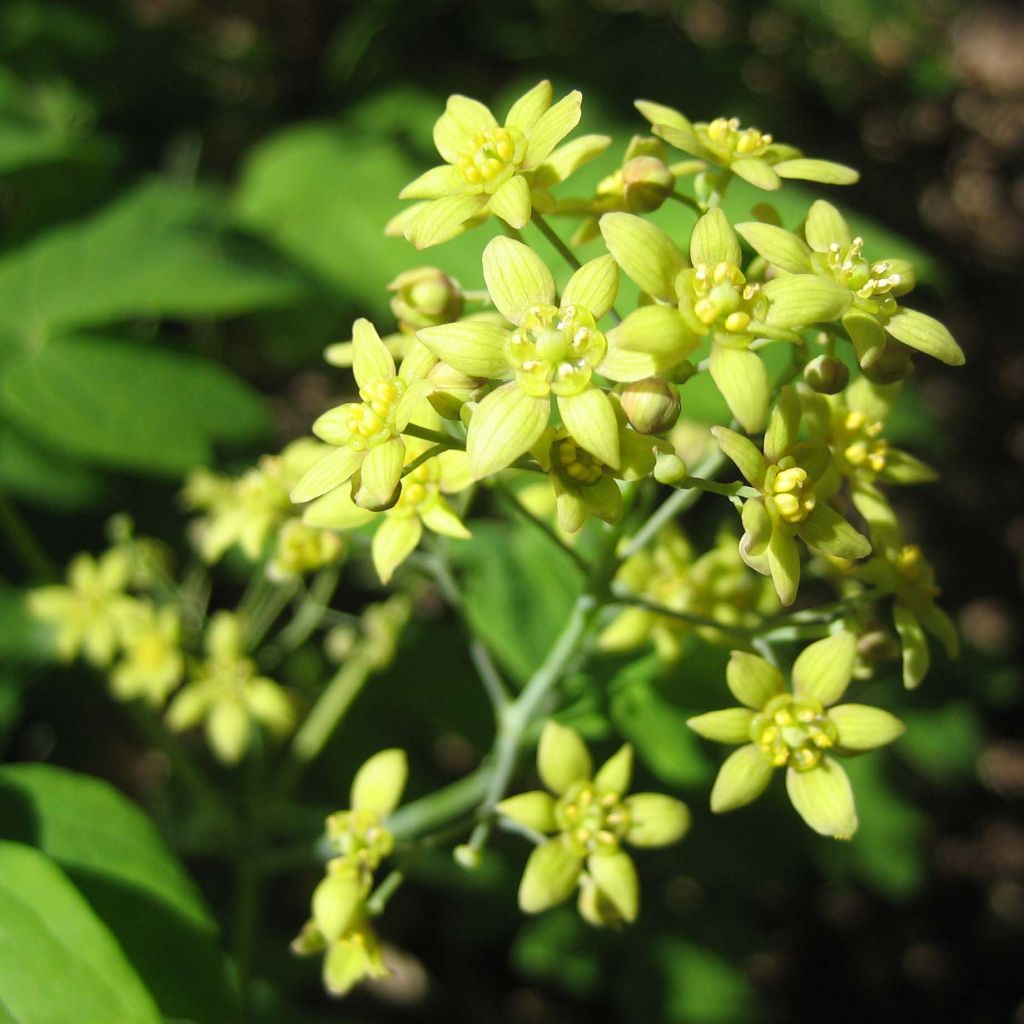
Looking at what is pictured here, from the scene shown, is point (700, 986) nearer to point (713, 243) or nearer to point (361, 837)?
point (361, 837)

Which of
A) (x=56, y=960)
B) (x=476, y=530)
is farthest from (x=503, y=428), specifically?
(x=476, y=530)

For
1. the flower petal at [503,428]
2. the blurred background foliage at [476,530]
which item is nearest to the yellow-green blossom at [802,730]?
the blurred background foliage at [476,530]

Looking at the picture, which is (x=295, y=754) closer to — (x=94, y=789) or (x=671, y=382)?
(x=94, y=789)

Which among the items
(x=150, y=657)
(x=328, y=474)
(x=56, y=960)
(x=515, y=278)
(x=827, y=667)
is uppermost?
(x=515, y=278)

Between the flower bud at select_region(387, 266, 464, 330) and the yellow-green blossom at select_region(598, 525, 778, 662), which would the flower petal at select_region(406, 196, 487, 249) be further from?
the yellow-green blossom at select_region(598, 525, 778, 662)

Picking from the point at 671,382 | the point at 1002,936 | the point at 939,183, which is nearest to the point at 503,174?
Result: the point at 671,382
